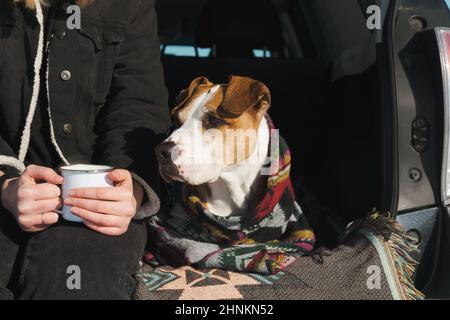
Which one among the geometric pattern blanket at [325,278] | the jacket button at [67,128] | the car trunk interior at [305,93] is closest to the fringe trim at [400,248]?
the geometric pattern blanket at [325,278]

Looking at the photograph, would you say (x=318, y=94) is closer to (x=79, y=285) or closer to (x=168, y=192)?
(x=168, y=192)

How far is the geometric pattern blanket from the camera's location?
1562 millimetres

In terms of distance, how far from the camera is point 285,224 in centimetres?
202

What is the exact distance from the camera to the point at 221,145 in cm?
189

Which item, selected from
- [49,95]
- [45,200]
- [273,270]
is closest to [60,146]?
[49,95]

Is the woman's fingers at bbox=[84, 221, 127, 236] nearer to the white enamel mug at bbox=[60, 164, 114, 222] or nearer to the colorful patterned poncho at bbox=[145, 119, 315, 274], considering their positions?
the white enamel mug at bbox=[60, 164, 114, 222]

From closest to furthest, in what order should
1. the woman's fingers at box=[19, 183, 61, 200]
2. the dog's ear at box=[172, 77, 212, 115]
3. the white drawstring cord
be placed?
1. the woman's fingers at box=[19, 183, 61, 200]
2. the white drawstring cord
3. the dog's ear at box=[172, 77, 212, 115]

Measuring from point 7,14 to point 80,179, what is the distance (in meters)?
0.54

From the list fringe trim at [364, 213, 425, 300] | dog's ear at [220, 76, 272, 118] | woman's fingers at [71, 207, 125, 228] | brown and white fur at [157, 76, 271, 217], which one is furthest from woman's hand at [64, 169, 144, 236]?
fringe trim at [364, 213, 425, 300]

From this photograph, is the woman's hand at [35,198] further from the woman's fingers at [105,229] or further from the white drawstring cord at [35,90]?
the white drawstring cord at [35,90]

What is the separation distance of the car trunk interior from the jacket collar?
118cm

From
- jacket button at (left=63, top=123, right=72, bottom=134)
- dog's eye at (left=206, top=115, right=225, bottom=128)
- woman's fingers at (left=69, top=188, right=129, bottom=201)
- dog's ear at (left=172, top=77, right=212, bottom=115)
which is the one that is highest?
dog's ear at (left=172, top=77, right=212, bottom=115)

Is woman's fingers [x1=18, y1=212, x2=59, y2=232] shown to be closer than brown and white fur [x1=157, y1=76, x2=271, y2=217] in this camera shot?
Yes

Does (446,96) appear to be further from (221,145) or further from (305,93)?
(305,93)
